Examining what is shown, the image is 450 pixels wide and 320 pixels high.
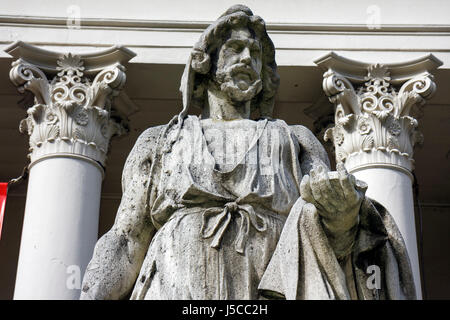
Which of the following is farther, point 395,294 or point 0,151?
point 0,151

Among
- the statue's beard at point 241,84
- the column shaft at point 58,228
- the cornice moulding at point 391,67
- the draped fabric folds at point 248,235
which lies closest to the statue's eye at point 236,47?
the statue's beard at point 241,84

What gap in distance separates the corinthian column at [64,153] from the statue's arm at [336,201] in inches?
369

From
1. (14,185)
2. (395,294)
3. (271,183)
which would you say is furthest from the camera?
(14,185)

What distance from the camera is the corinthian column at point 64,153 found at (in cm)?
1812

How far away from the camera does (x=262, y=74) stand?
10133 mm

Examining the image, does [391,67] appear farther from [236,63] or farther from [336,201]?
[336,201]

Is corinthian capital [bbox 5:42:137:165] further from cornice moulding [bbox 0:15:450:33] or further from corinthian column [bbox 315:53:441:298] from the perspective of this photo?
corinthian column [bbox 315:53:441:298]

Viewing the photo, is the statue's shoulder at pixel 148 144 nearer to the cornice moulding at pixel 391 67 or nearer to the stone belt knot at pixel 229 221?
the stone belt knot at pixel 229 221

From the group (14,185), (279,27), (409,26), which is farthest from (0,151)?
(409,26)

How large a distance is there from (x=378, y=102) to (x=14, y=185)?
5.79m

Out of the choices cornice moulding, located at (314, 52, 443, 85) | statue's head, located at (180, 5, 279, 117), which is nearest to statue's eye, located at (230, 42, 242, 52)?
statue's head, located at (180, 5, 279, 117)

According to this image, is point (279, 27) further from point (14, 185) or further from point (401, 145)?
point (14, 185)

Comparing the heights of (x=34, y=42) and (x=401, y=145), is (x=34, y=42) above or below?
above

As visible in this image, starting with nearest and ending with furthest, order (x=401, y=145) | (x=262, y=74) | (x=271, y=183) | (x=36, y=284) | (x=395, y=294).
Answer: (x=395, y=294)
(x=271, y=183)
(x=262, y=74)
(x=36, y=284)
(x=401, y=145)
